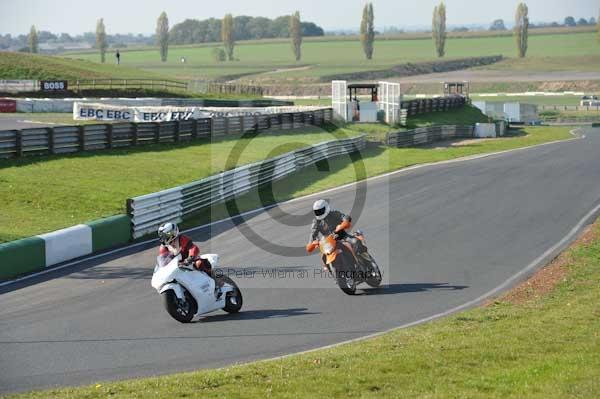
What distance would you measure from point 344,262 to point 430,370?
6420 mm

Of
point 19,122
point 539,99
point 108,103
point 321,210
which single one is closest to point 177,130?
point 19,122

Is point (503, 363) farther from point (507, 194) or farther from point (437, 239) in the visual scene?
point (507, 194)

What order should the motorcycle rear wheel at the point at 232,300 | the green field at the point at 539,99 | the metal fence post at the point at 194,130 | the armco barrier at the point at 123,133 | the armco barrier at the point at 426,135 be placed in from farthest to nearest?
the green field at the point at 539,99
the armco barrier at the point at 426,135
the metal fence post at the point at 194,130
the armco barrier at the point at 123,133
the motorcycle rear wheel at the point at 232,300

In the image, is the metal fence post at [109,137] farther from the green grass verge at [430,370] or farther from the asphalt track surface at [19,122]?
the green grass verge at [430,370]

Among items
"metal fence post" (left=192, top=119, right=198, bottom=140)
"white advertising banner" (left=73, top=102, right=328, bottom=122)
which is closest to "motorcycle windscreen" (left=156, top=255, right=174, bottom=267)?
"metal fence post" (left=192, top=119, right=198, bottom=140)

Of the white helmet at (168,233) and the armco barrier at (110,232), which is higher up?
the white helmet at (168,233)

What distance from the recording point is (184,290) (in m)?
14.8

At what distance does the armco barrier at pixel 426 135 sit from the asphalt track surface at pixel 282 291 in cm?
1799

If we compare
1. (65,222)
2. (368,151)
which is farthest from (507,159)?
(65,222)

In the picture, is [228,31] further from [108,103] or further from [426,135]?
[426,135]

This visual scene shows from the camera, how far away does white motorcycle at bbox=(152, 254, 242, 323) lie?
1463 cm

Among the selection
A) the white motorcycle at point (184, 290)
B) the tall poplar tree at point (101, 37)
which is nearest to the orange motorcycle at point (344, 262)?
the white motorcycle at point (184, 290)

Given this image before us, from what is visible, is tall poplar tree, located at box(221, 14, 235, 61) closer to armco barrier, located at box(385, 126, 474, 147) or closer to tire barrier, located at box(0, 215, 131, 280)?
armco barrier, located at box(385, 126, 474, 147)

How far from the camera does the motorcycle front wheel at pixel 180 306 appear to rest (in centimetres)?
1465
